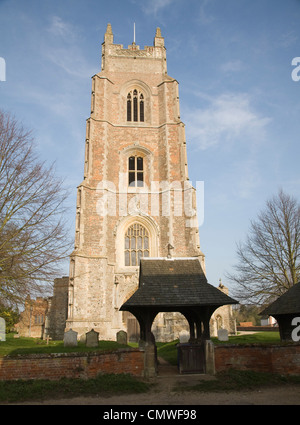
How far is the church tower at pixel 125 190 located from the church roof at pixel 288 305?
30.5ft

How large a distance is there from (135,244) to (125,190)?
4045 millimetres

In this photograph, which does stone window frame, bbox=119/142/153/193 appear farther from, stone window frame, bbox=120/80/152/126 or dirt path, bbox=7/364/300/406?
dirt path, bbox=7/364/300/406

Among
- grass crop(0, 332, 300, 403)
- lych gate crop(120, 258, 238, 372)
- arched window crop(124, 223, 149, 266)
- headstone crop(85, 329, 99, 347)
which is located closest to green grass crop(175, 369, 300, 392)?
grass crop(0, 332, 300, 403)

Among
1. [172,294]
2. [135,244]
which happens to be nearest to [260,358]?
[172,294]

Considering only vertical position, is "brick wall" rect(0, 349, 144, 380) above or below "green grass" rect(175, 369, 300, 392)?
above

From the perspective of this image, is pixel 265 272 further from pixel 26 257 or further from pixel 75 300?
pixel 26 257

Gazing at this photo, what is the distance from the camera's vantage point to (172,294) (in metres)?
10.7

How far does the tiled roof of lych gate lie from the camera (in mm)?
10211

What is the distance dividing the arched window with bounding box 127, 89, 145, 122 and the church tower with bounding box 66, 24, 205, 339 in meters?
0.09

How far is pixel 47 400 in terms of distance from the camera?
24.9 feet

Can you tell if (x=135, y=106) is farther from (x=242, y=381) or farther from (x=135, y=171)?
(x=242, y=381)

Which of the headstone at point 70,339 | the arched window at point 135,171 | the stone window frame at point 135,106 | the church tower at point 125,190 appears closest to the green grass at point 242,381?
the headstone at point 70,339

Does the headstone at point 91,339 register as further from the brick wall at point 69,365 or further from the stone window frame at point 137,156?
the stone window frame at point 137,156
